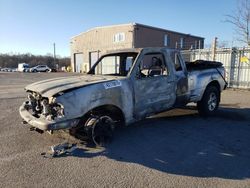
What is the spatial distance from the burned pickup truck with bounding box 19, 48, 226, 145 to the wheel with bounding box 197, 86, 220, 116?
30mm

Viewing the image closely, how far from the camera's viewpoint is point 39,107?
4969mm

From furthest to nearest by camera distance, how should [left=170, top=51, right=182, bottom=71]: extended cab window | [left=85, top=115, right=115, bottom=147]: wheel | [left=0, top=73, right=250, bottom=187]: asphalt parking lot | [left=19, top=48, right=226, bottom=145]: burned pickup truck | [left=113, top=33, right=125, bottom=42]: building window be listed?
[left=113, top=33, right=125, bottom=42]: building window < [left=170, top=51, right=182, bottom=71]: extended cab window < [left=85, top=115, right=115, bottom=147]: wheel < [left=19, top=48, right=226, bottom=145]: burned pickup truck < [left=0, top=73, right=250, bottom=187]: asphalt parking lot

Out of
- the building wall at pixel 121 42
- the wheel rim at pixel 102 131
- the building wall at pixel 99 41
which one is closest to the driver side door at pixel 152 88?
the wheel rim at pixel 102 131

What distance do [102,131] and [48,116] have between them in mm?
1076

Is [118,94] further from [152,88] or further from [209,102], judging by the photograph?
[209,102]

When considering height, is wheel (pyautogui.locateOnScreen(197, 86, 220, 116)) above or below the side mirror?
below

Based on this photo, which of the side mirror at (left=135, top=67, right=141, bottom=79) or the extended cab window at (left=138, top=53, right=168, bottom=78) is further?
the extended cab window at (left=138, top=53, right=168, bottom=78)

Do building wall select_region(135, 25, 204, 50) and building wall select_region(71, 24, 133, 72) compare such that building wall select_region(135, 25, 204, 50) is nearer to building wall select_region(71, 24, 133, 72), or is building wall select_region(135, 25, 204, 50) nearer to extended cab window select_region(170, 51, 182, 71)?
building wall select_region(71, 24, 133, 72)

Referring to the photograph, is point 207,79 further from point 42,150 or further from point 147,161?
point 42,150

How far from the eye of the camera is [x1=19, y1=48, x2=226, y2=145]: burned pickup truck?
14.7ft

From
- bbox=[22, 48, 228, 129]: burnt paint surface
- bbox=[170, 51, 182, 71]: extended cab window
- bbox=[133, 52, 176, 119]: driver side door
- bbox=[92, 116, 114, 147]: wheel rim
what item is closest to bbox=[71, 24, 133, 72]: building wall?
bbox=[170, 51, 182, 71]: extended cab window

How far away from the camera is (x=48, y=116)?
452 cm

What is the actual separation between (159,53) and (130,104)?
167 centimetres

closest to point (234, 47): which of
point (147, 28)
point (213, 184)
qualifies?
point (213, 184)
